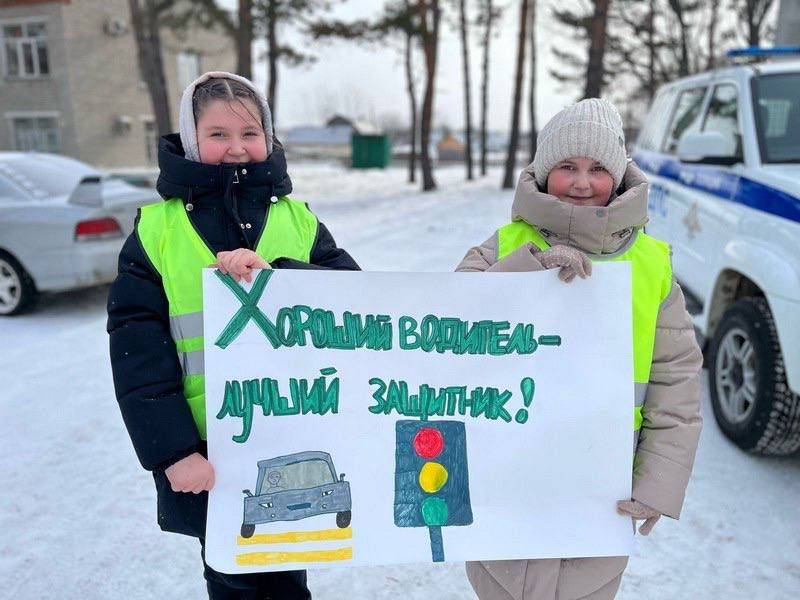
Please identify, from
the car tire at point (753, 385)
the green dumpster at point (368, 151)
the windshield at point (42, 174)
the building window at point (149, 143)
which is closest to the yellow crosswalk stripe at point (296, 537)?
the car tire at point (753, 385)

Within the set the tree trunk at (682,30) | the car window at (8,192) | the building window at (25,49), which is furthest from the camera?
→ the building window at (25,49)

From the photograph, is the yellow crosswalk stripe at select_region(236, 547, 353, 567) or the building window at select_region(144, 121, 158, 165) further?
the building window at select_region(144, 121, 158, 165)

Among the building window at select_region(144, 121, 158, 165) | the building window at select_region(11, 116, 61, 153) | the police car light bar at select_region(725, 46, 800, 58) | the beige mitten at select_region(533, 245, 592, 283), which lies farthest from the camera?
the building window at select_region(144, 121, 158, 165)

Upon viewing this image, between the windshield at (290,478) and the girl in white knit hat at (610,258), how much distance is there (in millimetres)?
520

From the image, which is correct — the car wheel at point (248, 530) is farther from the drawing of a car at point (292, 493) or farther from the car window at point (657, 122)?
the car window at point (657, 122)

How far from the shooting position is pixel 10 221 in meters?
5.75

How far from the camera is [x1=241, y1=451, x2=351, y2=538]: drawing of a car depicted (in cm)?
159

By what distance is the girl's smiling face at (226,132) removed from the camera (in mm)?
1590

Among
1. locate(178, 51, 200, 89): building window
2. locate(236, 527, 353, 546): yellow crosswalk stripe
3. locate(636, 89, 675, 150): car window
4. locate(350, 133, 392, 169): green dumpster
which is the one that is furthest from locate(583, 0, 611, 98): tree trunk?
locate(178, 51, 200, 89): building window

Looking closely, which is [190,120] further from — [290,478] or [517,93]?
[517,93]

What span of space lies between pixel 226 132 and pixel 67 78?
100.0ft

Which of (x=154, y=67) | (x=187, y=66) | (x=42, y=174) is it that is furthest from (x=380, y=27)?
(x=187, y=66)

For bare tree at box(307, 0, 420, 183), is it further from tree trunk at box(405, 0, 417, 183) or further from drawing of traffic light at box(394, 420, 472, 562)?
drawing of traffic light at box(394, 420, 472, 562)

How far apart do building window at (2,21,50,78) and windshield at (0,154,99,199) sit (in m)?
25.1
